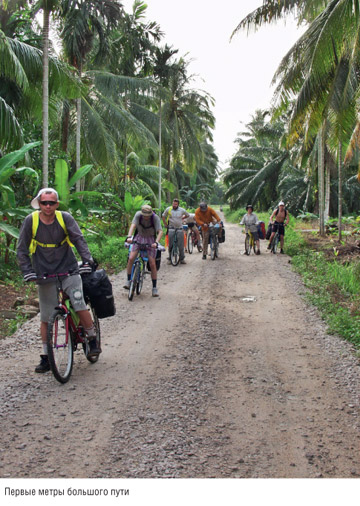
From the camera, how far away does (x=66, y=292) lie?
17.1 ft

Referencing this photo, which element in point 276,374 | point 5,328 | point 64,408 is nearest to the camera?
point 64,408

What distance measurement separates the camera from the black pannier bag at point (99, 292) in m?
5.53

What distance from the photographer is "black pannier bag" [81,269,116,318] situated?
5.53 m

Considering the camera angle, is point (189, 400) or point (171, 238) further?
point (171, 238)

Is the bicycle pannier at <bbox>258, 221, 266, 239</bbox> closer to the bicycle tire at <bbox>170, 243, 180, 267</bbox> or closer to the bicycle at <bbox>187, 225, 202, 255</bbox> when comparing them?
the bicycle at <bbox>187, 225, 202, 255</bbox>

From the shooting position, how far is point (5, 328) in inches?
291

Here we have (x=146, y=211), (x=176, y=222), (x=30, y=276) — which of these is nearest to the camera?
(x=30, y=276)

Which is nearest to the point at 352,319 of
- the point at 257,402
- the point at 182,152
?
the point at 257,402

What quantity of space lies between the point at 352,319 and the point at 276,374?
2523 millimetres

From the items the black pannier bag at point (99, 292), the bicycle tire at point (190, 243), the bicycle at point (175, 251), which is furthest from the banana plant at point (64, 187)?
the bicycle tire at point (190, 243)

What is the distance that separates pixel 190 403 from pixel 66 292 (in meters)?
1.66

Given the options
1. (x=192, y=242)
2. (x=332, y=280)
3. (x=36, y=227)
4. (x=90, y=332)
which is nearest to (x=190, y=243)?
(x=192, y=242)

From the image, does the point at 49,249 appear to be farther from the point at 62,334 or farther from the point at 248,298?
the point at 248,298

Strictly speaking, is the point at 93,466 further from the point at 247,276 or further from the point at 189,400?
the point at 247,276
